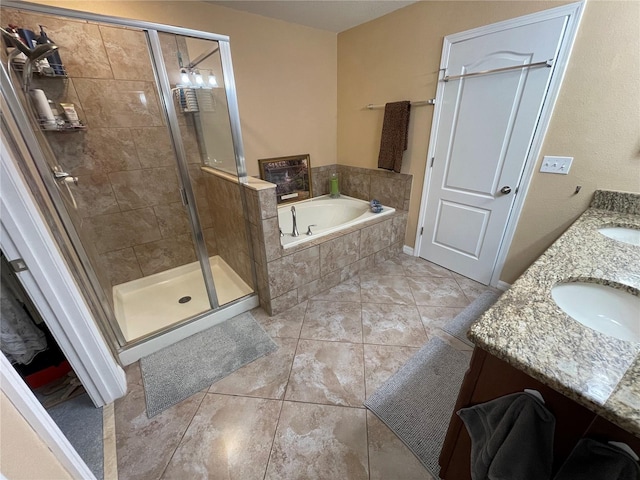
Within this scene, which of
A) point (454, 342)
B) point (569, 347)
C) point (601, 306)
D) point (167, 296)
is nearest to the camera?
point (569, 347)

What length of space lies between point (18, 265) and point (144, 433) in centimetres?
96

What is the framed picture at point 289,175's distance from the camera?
279 centimetres

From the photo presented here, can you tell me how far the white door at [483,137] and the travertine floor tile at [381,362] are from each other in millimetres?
1257

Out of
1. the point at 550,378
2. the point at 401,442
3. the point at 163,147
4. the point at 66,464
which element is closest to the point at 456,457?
the point at 401,442

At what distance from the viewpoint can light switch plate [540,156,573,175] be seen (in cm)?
174

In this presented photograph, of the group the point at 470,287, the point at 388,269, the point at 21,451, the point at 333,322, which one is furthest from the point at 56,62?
the point at 470,287

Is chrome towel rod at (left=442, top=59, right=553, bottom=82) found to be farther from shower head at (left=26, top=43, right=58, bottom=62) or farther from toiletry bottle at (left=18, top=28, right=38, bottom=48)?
toiletry bottle at (left=18, top=28, right=38, bottom=48)

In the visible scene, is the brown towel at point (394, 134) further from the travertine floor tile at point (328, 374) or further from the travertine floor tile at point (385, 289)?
the travertine floor tile at point (328, 374)

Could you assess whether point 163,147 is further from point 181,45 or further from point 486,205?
point 486,205

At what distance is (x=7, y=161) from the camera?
0.93 meters

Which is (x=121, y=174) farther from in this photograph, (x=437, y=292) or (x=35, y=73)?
(x=437, y=292)

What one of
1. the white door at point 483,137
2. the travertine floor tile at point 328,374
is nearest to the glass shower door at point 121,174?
the travertine floor tile at point 328,374

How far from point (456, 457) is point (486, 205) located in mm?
1906

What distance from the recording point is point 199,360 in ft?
5.49
